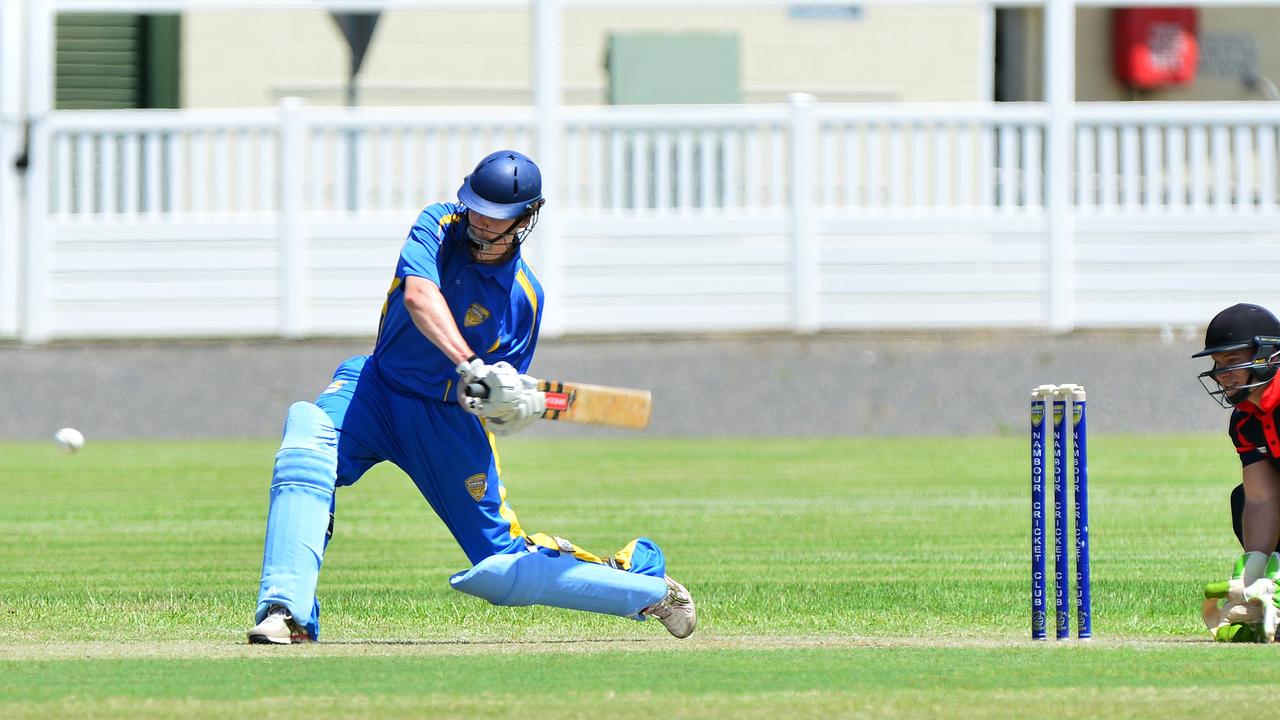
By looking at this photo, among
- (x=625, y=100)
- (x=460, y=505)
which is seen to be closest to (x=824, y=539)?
(x=460, y=505)

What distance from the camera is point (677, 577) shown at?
365 inches

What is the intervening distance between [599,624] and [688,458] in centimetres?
732

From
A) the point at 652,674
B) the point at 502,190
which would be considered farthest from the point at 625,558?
the point at 502,190

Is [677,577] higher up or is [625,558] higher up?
[625,558]

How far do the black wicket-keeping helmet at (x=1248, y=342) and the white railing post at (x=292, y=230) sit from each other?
10.6 metres

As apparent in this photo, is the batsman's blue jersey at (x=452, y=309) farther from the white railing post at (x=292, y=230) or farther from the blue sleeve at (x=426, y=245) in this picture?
the white railing post at (x=292, y=230)

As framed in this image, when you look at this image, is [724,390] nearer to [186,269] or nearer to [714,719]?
[186,269]

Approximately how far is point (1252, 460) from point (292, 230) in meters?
10.7

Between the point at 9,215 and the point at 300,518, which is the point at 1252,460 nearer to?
the point at 300,518

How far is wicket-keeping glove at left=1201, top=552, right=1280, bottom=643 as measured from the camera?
7043 millimetres

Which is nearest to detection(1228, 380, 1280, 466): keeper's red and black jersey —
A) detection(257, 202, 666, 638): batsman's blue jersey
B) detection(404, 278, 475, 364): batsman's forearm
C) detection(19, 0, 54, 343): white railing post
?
detection(257, 202, 666, 638): batsman's blue jersey

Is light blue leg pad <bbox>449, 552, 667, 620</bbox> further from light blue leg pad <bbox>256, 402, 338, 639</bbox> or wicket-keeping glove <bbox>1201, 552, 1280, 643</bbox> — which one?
wicket-keeping glove <bbox>1201, 552, 1280, 643</bbox>

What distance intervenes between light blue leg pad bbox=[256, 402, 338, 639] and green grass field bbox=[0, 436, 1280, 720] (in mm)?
205

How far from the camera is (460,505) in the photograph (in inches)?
284
